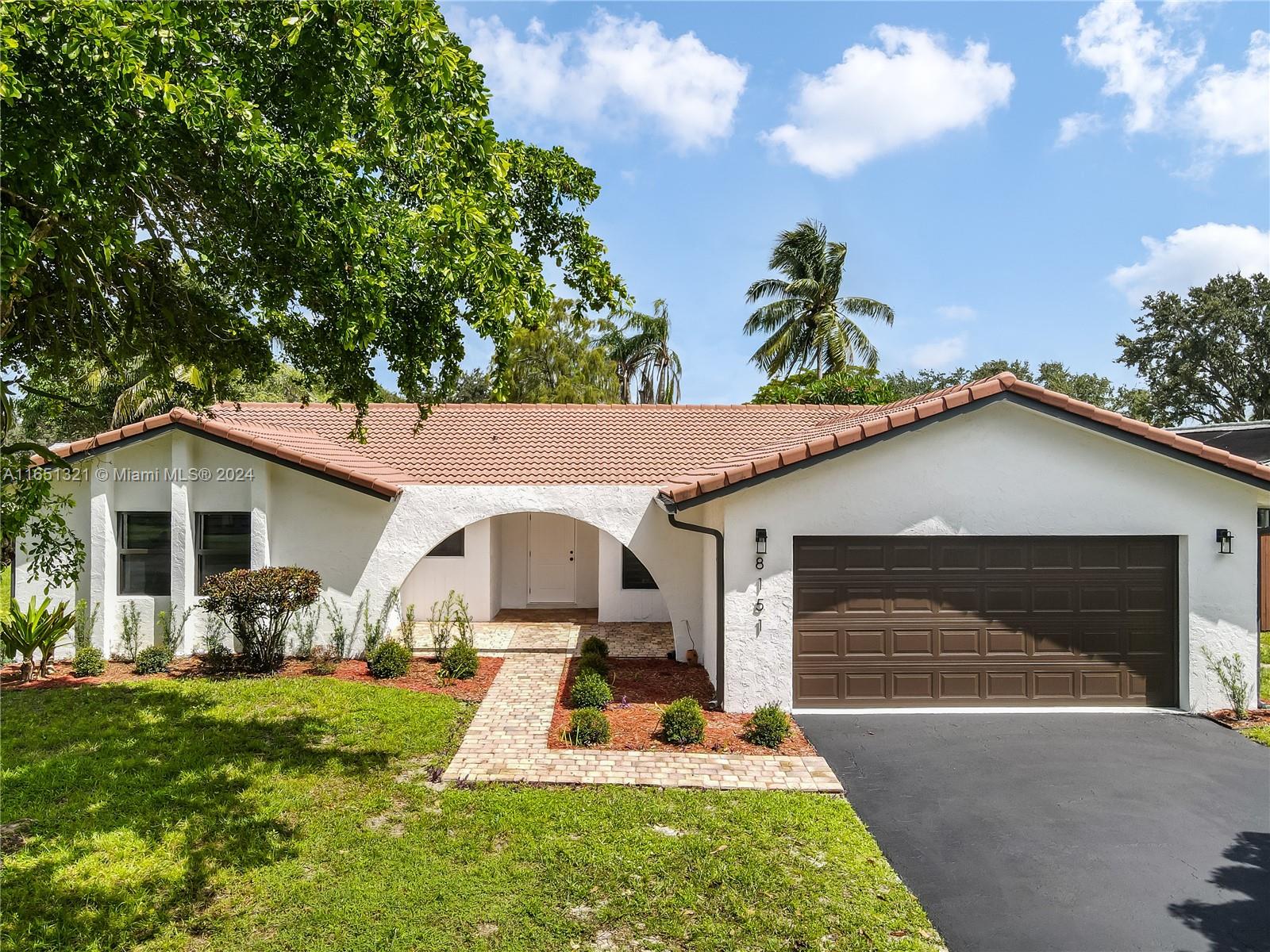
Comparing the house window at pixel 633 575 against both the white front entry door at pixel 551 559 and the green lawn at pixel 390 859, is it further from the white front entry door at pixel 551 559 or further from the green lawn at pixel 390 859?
the green lawn at pixel 390 859

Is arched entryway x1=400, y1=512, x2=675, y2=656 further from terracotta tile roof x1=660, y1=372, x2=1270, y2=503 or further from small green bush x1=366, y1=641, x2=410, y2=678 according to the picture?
terracotta tile roof x1=660, y1=372, x2=1270, y2=503

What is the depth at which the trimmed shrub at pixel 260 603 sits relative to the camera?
1065cm

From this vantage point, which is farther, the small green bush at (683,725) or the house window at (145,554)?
the house window at (145,554)

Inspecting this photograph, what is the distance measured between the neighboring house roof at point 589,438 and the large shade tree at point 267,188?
2238 millimetres

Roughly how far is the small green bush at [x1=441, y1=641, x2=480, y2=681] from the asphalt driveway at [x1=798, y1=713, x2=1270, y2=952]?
549 centimetres

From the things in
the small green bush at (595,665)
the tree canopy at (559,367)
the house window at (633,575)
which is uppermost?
the tree canopy at (559,367)

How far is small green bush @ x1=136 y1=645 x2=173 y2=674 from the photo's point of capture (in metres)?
10.9

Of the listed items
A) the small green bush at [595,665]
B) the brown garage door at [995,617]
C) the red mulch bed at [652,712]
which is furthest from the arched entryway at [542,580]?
the brown garage door at [995,617]

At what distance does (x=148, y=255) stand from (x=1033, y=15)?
11674 millimetres

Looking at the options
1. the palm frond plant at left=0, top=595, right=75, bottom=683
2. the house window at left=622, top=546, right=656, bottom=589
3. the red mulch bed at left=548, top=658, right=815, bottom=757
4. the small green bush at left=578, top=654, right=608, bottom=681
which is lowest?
the red mulch bed at left=548, top=658, right=815, bottom=757

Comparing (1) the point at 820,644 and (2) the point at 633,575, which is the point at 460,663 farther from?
(1) the point at 820,644

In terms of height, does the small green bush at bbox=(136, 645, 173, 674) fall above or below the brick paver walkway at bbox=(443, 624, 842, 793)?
above

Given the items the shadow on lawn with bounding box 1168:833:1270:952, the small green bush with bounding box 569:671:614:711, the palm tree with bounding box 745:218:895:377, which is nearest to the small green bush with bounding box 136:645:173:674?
the small green bush with bounding box 569:671:614:711

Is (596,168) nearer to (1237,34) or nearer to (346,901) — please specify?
(346,901)
